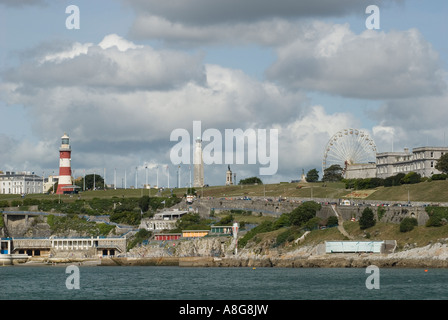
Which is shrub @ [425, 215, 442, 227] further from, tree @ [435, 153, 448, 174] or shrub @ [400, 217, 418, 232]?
tree @ [435, 153, 448, 174]

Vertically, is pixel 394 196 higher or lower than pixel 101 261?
higher

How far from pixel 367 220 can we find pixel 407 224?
7.75 meters

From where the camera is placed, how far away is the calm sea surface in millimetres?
77625

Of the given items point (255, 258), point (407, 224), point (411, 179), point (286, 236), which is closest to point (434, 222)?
point (407, 224)

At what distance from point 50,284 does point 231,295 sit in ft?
84.7

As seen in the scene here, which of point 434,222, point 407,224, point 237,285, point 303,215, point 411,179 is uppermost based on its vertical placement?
point 411,179

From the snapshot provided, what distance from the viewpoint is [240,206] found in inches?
6683

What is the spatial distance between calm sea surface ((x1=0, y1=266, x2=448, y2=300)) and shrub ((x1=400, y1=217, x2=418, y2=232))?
1252cm

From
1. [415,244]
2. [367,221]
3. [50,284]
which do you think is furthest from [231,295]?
[367,221]

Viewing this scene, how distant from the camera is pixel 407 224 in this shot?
118000 millimetres

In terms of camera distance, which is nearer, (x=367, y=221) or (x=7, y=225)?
(x=367, y=221)

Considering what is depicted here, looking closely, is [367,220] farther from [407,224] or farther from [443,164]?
[443,164]

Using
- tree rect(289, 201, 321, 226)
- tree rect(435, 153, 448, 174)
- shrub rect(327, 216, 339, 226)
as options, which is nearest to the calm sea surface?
shrub rect(327, 216, 339, 226)
